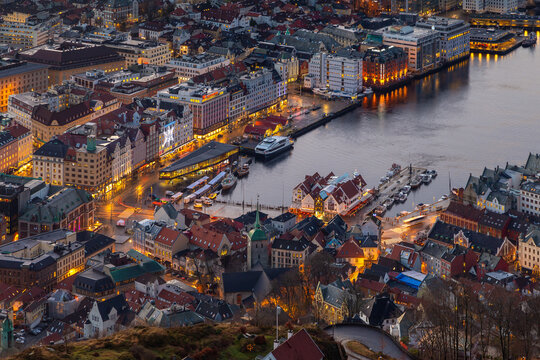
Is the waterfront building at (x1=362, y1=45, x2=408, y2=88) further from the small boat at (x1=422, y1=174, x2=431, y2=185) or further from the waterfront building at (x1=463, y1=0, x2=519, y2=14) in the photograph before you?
the waterfront building at (x1=463, y1=0, x2=519, y2=14)

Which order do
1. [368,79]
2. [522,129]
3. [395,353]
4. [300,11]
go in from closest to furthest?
[395,353] → [522,129] → [368,79] → [300,11]

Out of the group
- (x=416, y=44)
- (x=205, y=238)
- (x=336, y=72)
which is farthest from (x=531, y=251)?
(x=416, y=44)

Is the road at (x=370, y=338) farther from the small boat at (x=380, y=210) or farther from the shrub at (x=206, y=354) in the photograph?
the small boat at (x=380, y=210)

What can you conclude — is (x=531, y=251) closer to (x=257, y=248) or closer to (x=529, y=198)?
(x=529, y=198)

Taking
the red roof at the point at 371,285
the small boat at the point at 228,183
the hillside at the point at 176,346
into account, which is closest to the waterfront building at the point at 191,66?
the small boat at the point at 228,183

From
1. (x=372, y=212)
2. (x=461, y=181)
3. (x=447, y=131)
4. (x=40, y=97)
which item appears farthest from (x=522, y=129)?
(x=40, y=97)

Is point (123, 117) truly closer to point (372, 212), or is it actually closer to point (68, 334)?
point (372, 212)
